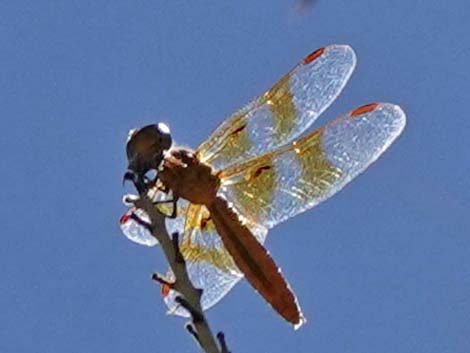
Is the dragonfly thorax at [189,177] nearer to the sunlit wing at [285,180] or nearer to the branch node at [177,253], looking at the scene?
the sunlit wing at [285,180]

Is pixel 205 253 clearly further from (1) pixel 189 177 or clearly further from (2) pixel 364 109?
(2) pixel 364 109

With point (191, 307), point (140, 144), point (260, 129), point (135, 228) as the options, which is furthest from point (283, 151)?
point (191, 307)

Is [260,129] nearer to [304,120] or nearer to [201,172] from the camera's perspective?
[304,120]

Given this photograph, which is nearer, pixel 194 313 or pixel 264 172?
pixel 194 313

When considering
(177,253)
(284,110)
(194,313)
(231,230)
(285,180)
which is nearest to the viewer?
(194,313)

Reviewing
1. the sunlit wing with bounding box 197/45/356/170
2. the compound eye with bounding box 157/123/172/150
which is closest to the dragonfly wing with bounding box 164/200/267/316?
the sunlit wing with bounding box 197/45/356/170

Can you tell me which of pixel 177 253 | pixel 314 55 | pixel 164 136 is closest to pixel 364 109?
pixel 314 55

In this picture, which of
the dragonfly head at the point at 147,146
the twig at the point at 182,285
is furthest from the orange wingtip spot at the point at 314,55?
the twig at the point at 182,285
